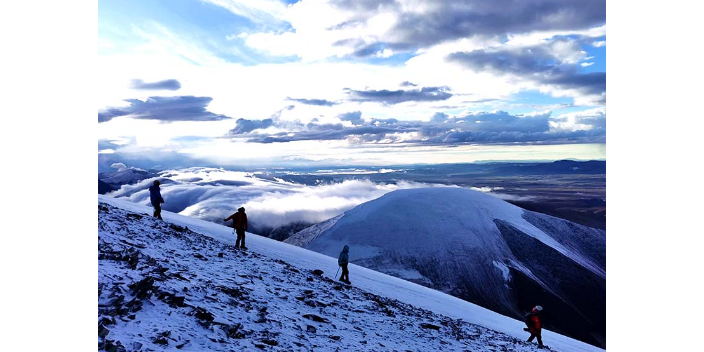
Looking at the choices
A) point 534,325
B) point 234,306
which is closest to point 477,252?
point 534,325

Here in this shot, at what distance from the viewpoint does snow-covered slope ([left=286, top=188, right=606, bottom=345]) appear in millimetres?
68375

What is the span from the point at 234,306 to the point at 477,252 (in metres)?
71.2

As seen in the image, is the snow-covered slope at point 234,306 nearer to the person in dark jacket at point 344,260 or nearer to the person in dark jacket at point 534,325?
the person in dark jacket at point 534,325

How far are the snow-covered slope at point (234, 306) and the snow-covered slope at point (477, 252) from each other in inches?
1961

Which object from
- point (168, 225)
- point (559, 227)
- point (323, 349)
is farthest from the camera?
point (559, 227)

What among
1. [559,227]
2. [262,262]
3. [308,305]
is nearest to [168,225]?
[262,262]

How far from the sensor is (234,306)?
430 inches

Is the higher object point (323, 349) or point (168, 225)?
point (168, 225)

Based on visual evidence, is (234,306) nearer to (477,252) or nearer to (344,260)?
(344,260)
